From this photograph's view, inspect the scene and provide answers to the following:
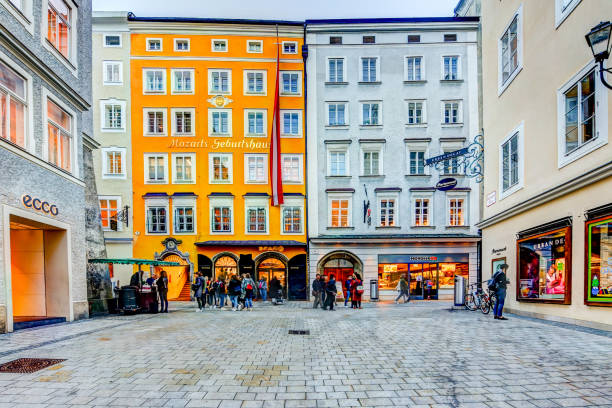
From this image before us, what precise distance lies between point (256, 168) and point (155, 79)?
9.79 metres

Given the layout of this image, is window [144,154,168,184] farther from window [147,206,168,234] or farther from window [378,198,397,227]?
window [378,198,397,227]

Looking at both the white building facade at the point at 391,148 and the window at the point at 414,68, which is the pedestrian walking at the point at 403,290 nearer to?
the white building facade at the point at 391,148

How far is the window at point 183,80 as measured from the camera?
1037 inches

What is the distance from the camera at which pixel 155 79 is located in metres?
26.4

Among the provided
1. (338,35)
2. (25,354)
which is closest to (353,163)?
(338,35)

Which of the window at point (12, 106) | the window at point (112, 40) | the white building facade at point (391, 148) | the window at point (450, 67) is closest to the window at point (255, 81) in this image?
the white building facade at point (391, 148)

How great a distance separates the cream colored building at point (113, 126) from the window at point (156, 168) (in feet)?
4.01

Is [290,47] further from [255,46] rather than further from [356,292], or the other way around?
[356,292]

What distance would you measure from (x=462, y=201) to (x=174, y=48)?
23.3 m

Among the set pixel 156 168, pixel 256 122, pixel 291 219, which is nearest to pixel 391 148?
pixel 291 219

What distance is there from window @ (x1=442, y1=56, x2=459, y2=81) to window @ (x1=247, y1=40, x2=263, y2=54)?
43.5 ft

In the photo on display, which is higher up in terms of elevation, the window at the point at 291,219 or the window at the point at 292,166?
the window at the point at 292,166

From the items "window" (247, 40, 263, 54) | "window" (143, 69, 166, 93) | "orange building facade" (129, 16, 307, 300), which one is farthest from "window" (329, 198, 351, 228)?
"window" (143, 69, 166, 93)

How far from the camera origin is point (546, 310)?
11.7m
